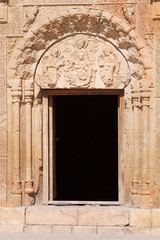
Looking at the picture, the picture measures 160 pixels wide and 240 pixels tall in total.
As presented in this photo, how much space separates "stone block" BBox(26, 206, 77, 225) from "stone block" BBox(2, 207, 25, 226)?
9 cm

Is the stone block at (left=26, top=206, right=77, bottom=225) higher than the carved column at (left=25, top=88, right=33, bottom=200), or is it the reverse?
the carved column at (left=25, top=88, right=33, bottom=200)

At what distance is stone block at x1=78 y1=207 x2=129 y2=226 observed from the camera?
8844 millimetres

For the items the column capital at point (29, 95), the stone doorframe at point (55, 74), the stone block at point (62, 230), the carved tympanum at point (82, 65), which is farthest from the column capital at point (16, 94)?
the stone block at point (62, 230)

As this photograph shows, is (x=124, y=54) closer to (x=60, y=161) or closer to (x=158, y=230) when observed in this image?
(x=158, y=230)

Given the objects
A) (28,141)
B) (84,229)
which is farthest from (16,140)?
(84,229)

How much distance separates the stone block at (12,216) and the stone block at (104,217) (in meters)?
0.83

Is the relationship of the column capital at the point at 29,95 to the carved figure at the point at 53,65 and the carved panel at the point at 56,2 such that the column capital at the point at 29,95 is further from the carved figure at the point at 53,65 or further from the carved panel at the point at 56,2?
the carved panel at the point at 56,2

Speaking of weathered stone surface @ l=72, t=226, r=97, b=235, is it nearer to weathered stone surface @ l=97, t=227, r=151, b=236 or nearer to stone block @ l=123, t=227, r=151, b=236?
weathered stone surface @ l=97, t=227, r=151, b=236

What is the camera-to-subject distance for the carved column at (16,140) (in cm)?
898

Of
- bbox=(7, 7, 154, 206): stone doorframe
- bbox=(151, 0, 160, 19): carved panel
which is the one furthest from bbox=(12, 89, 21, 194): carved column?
bbox=(151, 0, 160, 19): carved panel

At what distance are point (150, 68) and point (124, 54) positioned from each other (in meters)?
0.47

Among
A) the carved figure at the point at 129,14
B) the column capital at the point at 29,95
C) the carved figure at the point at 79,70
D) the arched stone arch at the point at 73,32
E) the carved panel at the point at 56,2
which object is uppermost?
the carved panel at the point at 56,2

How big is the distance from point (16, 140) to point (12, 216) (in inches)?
43.0

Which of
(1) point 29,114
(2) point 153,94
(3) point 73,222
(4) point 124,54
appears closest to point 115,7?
(4) point 124,54
